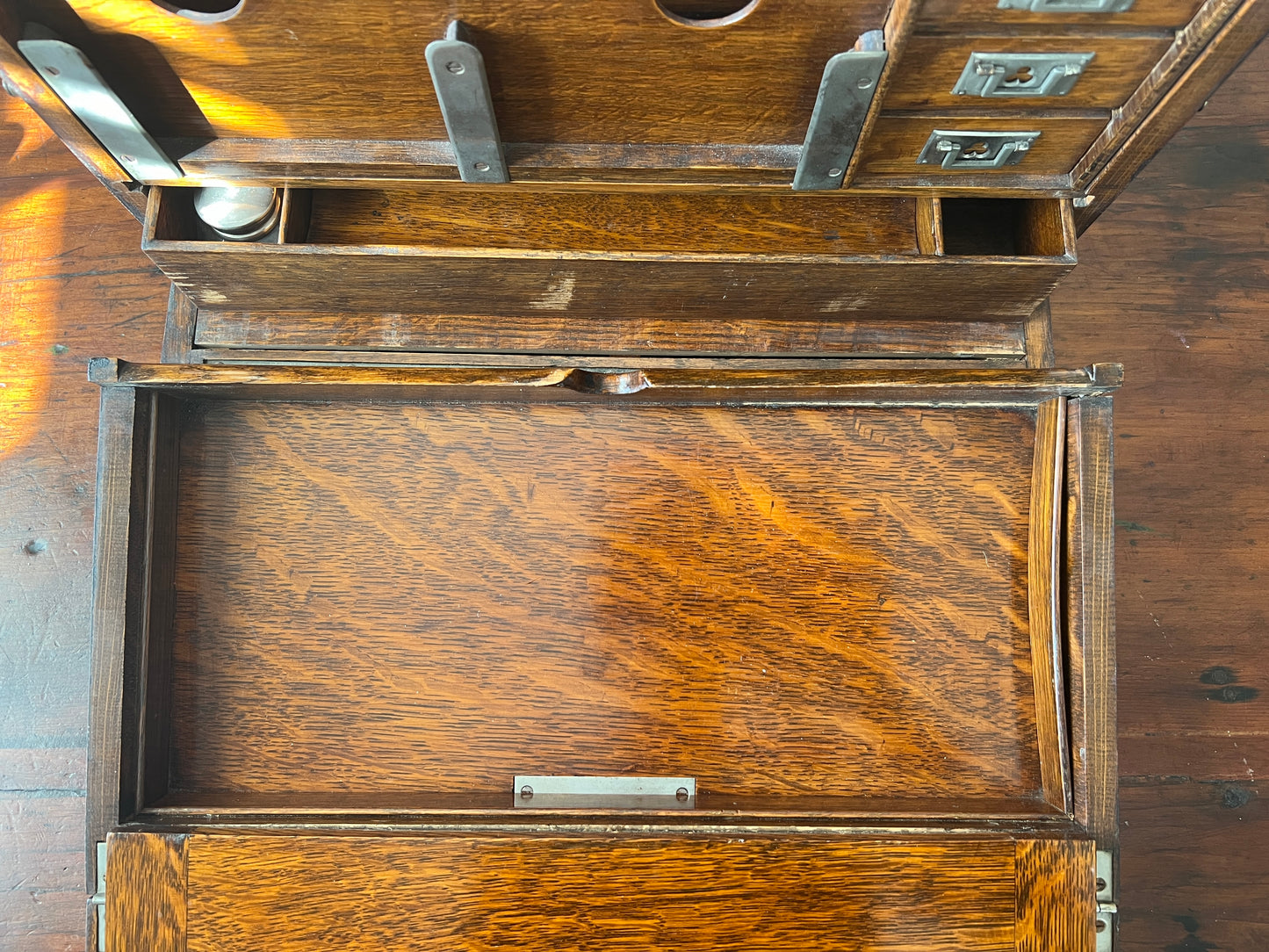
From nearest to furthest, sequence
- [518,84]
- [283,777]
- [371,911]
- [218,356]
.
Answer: [518,84], [371,911], [283,777], [218,356]

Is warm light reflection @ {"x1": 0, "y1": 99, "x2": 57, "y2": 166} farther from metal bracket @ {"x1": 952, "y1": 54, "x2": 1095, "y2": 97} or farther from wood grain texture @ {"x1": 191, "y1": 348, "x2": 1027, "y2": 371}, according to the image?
metal bracket @ {"x1": 952, "y1": 54, "x2": 1095, "y2": 97}

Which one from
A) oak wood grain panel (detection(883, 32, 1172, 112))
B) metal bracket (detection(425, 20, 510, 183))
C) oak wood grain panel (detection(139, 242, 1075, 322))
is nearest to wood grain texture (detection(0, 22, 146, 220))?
oak wood grain panel (detection(139, 242, 1075, 322))

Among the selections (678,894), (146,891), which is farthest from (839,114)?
(146,891)

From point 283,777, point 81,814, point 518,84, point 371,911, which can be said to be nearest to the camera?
point 518,84

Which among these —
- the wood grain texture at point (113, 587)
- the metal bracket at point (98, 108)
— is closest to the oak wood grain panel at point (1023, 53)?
the metal bracket at point (98, 108)

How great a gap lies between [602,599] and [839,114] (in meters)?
0.74

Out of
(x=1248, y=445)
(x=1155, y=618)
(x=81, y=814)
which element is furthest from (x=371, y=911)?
(x=1248, y=445)

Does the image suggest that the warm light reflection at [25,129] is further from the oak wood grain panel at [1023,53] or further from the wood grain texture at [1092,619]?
the wood grain texture at [1092,619]

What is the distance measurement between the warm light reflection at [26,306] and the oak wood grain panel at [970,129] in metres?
1.57

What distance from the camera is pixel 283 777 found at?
1302 millimetres

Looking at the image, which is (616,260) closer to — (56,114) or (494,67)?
(494,67)

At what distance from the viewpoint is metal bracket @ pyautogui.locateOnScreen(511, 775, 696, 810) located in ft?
4.26

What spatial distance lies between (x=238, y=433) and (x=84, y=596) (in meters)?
0.66

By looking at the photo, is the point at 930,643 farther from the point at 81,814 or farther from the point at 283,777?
the point at 81,814
